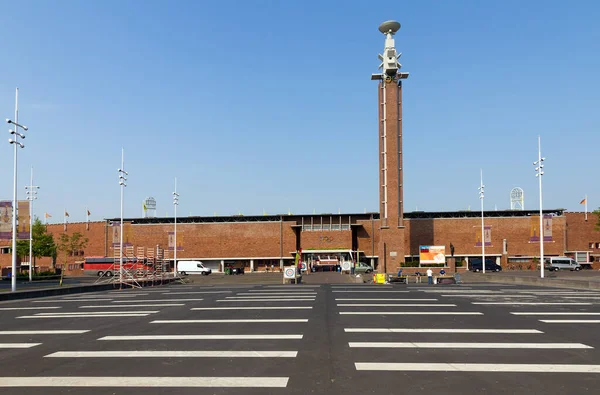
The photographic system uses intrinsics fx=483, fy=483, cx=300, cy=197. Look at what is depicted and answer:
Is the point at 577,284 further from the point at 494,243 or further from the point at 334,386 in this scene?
the point at 494,243

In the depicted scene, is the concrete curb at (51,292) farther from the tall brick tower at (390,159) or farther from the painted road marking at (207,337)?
the tall brick tower at (390,159)

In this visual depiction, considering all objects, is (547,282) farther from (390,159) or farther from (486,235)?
(486,235)

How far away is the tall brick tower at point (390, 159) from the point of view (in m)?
60.8

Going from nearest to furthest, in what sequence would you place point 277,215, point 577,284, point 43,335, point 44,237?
point 43,335 < point 577,284 < point 44,237 < point 277,215

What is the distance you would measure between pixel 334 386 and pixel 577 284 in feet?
101

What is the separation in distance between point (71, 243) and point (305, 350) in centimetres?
8008

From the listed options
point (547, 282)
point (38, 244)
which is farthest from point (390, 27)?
point (38, 244)

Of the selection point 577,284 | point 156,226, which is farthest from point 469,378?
point 156,226

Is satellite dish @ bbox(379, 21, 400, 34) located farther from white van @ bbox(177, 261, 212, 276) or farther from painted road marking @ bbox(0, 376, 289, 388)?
painted road marking @ bbox(0, 376, 289, 388)

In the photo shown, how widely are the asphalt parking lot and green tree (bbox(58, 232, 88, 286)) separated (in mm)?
67048

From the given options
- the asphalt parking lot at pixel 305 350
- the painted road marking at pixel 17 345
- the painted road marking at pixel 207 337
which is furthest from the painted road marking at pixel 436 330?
the painted road marking at pixel 17 345

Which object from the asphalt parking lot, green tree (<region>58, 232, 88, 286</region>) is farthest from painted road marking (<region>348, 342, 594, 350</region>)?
green tree (<region>58, 232, 88, 286</region>)

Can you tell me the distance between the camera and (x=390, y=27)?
6244 centimetres

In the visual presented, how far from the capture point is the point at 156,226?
83.8 m
